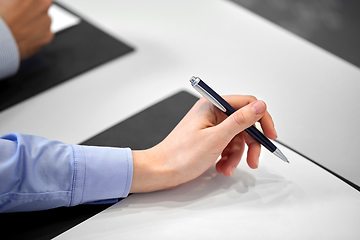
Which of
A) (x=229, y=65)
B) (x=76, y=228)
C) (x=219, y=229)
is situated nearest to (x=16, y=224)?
(x=76, y=228)

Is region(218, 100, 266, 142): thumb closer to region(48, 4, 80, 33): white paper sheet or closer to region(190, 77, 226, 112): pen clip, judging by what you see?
region(190, 77, 226, 112): pen clip

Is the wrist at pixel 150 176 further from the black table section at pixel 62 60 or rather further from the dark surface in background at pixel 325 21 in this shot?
the dark surface in background at pixel 325 21

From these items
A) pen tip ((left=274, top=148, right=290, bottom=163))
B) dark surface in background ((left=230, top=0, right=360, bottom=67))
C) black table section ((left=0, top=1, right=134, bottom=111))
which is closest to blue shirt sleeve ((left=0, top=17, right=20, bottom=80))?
black table section ((left=0, top=1, right=134, bottom=111))

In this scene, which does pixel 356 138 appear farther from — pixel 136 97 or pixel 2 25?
pixel 2 25

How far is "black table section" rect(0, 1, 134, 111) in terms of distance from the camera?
840mm

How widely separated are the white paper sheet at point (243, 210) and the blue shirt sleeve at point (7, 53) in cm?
41

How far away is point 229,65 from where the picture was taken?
91 cm

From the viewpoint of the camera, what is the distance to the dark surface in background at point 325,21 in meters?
1.75

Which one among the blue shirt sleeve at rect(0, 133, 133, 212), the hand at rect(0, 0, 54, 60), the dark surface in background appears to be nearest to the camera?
the blue shirt sleeve at rect(0, 133, 133, 212)

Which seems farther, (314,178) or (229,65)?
(229,65)

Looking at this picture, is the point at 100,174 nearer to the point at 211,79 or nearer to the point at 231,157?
the point at 231,157

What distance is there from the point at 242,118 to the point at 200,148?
77 millimetres

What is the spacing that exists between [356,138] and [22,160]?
0.56 meters

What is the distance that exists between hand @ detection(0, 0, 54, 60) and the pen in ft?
1.61
